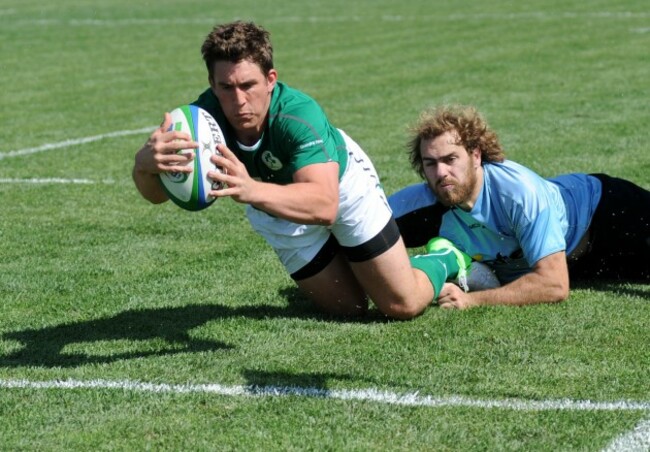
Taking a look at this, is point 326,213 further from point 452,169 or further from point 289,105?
point 452,169

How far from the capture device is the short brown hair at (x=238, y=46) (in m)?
5.61

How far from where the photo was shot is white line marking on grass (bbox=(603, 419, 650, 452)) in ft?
14.5

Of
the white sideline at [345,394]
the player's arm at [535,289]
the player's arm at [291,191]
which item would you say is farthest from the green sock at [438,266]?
the white sideline at [345,394]

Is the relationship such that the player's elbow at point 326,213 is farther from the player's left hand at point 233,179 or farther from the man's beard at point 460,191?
the man's beard at point 460,191

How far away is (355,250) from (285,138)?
1.02 m

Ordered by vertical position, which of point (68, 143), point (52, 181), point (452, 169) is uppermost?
point (452, 169)

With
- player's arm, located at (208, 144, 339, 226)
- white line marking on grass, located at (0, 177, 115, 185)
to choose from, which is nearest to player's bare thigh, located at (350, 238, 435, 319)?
player's arm, located at (208, 144, 339, 226)

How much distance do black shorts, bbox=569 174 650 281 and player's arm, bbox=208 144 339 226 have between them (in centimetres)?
208

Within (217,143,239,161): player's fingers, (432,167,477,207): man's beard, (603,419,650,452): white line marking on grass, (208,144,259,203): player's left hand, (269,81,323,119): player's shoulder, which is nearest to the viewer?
(603,419,650,452): white line marking on grass

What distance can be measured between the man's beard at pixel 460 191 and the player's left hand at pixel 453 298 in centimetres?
49

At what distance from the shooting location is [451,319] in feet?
20.9

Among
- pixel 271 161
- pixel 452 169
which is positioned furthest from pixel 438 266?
pixel 271 161

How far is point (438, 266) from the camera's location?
6809mm

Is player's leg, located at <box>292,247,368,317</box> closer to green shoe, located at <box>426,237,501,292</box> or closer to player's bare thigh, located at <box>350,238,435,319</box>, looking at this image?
player's bare thigh, located at <box>350,238,435,319</box>
